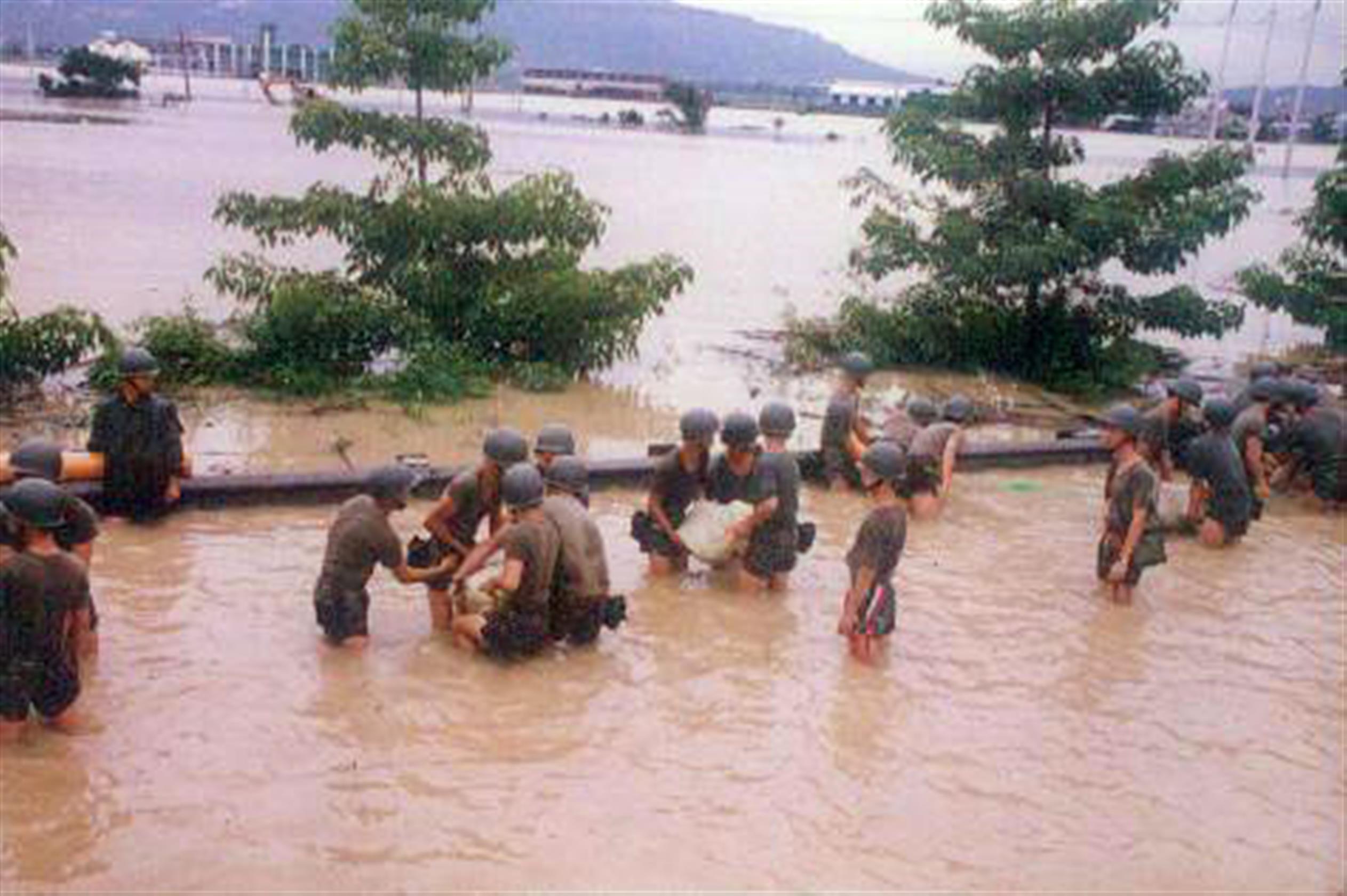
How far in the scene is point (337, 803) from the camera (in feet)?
18.6

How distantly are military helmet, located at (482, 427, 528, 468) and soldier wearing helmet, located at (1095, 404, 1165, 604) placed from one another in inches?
160

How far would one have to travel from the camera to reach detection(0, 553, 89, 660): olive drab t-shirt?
18.7ft

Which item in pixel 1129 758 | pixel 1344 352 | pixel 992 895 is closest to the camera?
pixel 992 895

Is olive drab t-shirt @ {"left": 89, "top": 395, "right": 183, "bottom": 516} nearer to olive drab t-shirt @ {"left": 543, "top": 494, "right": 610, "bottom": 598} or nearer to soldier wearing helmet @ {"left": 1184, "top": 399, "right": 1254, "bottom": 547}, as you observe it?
olive drab t-shirt @ {"left": 543, "top": 494, "right": 610, "bottom": 598}

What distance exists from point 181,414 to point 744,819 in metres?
8.66

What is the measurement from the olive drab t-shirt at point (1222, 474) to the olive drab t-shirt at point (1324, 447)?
1778 mm

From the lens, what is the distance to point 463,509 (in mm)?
7781

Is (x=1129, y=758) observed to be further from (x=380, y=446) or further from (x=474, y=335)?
(x=474, y=335)

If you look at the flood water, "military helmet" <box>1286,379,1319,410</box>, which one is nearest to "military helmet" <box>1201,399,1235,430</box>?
the flood water

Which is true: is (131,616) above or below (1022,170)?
below

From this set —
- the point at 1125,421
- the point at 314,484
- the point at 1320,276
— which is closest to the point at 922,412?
the point at 1125,421

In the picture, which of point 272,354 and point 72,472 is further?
point 272,354

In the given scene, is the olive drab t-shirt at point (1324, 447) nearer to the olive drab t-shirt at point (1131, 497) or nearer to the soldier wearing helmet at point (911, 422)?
the soldier wearing helmet at point (911, 422)

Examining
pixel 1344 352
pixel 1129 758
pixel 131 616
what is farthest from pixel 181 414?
pixel 1344 352
